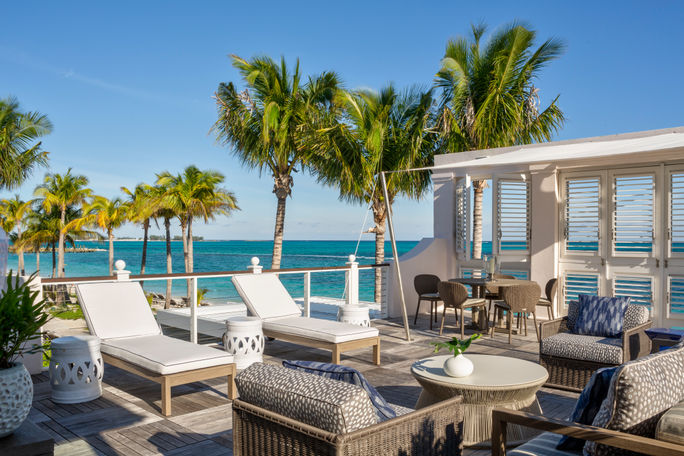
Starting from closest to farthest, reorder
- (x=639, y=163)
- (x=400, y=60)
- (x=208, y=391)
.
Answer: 1. (x=208, y=391)
2. (x=639, y=163)
3. (x=400, y=60)

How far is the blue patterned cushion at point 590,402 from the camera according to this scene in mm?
2146

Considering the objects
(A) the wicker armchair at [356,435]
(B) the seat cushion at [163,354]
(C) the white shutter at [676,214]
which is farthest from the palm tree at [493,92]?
(A) the wicker armchair at [356,435]

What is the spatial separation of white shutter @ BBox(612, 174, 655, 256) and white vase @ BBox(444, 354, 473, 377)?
5679mm

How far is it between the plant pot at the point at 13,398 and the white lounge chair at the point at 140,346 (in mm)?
1585

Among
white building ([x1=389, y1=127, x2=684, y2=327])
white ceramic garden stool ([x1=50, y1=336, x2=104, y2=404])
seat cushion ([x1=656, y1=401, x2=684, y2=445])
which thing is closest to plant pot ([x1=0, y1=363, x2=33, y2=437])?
white ceramic garden stool ([x1=50, y1=336, x2=104, y2=404])

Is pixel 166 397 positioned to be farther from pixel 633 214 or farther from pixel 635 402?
pixel 633 214

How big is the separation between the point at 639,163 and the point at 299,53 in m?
9.89

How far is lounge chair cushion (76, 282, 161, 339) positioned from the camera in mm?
4707

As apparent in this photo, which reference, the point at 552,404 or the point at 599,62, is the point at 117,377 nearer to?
the point at 552,404

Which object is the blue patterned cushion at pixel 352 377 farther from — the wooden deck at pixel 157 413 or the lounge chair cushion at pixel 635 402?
the wooden deck at pixel 157 413

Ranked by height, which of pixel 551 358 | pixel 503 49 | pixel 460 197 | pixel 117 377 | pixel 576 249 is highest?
pixel 503 49

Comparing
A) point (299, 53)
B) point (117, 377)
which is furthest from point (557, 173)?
point (299, 53)

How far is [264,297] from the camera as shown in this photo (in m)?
6.05

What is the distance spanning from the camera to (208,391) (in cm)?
453
